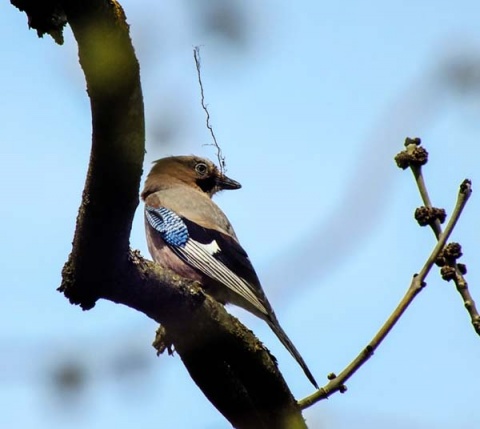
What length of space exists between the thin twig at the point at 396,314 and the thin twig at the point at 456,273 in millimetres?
79

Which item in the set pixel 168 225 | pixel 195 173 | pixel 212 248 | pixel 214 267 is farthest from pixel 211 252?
pixel 195 173

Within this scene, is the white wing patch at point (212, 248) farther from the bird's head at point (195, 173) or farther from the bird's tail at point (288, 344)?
the bird's head at point (195, 173)

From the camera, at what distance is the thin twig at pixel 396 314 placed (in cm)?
452

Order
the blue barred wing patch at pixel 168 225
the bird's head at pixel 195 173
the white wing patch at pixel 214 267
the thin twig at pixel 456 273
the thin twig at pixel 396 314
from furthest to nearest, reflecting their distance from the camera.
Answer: the bird's head at pixel 195 173, the blue barred wing patch at pixel 168 225, the white wing patch at pixel 214 267, the thin twig at pixel 396 314, the thin twig at pixel 456 273

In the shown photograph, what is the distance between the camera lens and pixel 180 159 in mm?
10312

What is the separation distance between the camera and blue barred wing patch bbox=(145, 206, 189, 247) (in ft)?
27.8

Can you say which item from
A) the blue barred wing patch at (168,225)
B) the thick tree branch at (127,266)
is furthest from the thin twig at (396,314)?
the blue barred wing patch at (168,225)

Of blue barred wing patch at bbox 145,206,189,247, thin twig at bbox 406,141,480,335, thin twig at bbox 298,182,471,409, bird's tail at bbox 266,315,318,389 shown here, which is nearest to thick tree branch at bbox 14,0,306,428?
thin twig at bbox 298,182,471,409

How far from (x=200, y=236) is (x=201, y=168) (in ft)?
6.40

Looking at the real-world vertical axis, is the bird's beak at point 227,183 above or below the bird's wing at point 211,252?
above

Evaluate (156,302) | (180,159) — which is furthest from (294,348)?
(180,159)

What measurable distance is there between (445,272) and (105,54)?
1766 millimetres

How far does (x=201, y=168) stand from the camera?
10367 millimetres

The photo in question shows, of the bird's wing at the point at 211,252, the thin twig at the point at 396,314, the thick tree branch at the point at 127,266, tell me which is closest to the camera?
the thick tree branch at the point at 127,266
